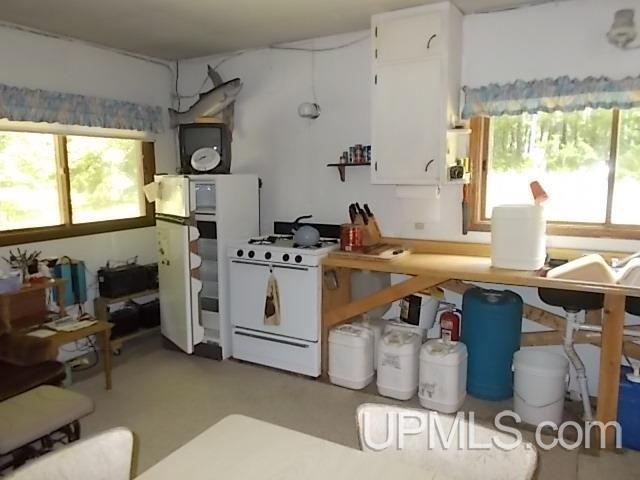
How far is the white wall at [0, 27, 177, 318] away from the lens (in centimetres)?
350

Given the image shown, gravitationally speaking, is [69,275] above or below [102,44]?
below

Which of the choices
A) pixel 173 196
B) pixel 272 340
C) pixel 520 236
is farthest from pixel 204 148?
pixel 520 236

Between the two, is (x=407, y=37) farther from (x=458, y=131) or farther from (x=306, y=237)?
(x=306, y=237)

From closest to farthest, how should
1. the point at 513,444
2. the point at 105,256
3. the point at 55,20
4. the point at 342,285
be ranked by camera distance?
the point at 513,444
the point at 55,20
the point at 342,285
the point at 105,256

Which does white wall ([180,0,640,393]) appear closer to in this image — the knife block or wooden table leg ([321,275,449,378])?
the knife block

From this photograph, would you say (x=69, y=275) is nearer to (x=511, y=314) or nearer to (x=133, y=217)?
(x=133, y=217)

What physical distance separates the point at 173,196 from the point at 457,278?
221 centimetres

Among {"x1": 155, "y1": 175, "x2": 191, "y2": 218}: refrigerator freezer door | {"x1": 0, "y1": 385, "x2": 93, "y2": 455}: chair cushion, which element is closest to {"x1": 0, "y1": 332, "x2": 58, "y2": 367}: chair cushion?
{"x1": 0, "y1": 385, "x2": 93, "y2": 455}: chair cushion

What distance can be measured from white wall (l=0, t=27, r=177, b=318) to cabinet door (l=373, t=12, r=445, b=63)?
86.1 inches

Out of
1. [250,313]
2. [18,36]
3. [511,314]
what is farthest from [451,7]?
[18,36]

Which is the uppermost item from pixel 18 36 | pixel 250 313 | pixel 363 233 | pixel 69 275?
pixel 18 36

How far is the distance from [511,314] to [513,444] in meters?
1.94

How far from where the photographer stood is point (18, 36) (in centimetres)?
348

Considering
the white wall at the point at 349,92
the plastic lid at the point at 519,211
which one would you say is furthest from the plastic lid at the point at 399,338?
the plastic lid at the point at 519,211
